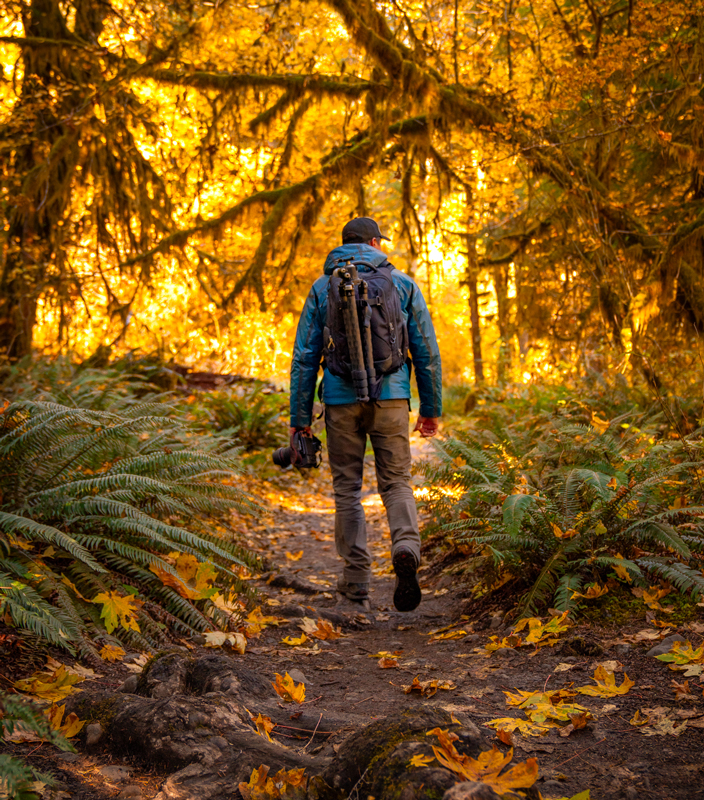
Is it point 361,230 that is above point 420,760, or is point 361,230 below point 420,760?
above

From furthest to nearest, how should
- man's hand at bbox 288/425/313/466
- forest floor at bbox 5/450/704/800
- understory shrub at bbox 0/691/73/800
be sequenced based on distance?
man's hand at bbox 288/425/313/466
forest floor at bbox 5/450/704/800
understory shrub at bbox 0/691/73/800

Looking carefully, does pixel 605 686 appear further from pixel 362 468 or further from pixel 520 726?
pixel 362 468

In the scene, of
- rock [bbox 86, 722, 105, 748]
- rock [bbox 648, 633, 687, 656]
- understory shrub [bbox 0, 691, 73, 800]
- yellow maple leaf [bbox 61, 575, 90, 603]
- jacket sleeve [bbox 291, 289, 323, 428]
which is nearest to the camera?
understory shrub [bbox 0, 691, 73, 800]

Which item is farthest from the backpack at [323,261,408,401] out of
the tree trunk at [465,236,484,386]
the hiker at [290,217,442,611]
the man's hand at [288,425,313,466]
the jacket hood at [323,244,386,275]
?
the tree trunk at [465,236,484,386]

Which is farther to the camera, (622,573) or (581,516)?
(581,516)

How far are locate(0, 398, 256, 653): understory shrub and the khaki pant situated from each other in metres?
0.68

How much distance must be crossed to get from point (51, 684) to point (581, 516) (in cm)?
257

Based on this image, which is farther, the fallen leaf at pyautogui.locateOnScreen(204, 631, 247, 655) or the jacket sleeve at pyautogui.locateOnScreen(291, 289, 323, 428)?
the jacket sleeve at pyautogui.locateOnScreen(291, 289, 323, 428)

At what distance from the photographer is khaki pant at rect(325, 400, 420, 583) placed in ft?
12.8

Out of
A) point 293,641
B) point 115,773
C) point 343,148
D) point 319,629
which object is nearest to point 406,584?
point 319,629

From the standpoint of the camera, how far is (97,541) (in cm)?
316

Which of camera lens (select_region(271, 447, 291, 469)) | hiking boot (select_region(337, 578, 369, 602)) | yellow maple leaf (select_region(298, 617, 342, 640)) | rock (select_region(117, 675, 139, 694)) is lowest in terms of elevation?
yellow maple leaf (select_region(298, 617, 342, 640))

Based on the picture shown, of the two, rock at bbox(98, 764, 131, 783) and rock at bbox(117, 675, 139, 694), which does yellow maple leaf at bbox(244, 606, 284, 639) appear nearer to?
rock at bbox(117, 675, 139, 694)

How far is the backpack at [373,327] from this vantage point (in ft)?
12.3
